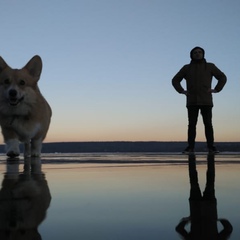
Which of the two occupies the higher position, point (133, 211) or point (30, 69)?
point (30, 69)

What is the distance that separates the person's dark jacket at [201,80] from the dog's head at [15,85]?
144 inches

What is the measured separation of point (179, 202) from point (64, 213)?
524 millimetres

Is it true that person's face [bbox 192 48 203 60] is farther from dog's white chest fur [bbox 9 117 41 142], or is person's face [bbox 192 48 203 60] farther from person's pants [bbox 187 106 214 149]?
dog's white chest fur [bbox 9 117 41 142]

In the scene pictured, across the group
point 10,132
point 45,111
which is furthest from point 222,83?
point 10,132

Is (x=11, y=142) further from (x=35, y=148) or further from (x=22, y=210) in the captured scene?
(x=22, y=210)

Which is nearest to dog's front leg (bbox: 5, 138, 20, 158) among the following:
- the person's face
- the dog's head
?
the dog's head

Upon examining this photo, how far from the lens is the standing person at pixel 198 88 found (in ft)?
27.0

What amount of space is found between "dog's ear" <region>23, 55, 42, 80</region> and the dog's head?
67 millimetres

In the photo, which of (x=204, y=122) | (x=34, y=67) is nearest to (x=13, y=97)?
(x=34, y=67)

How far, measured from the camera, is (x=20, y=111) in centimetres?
600

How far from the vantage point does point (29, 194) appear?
5.71ft

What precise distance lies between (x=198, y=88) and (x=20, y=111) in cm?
409

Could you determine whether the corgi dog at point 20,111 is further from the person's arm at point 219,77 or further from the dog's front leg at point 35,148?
the person's arm at point 219,77

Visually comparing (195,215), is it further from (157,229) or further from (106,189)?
(106,189)
